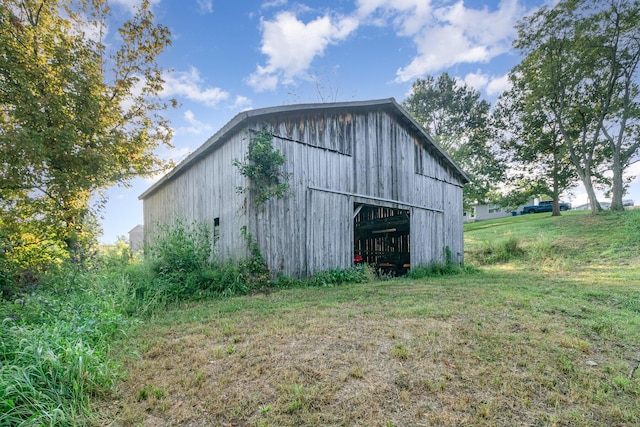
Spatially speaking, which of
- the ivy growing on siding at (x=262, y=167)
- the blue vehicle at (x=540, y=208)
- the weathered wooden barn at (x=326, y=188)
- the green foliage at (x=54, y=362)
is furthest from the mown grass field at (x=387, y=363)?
the blue vehicle at (x=540, y=208)

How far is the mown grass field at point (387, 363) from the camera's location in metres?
2.16

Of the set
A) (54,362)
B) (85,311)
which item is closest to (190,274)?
(85,311)

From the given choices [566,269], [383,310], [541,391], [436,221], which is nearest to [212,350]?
[383,310]

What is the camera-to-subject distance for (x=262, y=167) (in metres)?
6.89

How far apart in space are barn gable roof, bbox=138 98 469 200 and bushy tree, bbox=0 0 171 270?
2040 millimetres

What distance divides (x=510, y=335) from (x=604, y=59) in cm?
2208

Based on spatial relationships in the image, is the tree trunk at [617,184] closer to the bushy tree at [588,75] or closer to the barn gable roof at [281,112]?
the bushy tree at [588,75]

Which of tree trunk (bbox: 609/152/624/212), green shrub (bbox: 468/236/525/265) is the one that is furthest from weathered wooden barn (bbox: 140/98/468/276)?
tree trunk (bbox: 609/152/624/212)

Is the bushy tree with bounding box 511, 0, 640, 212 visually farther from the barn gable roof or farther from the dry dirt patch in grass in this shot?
the dry dirt patch in grass

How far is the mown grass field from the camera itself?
7.08 feet

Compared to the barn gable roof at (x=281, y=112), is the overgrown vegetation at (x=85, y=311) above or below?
below

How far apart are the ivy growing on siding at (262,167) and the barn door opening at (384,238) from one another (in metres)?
4.08

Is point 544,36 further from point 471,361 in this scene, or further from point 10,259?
point 10,259

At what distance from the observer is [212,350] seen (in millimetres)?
3230
